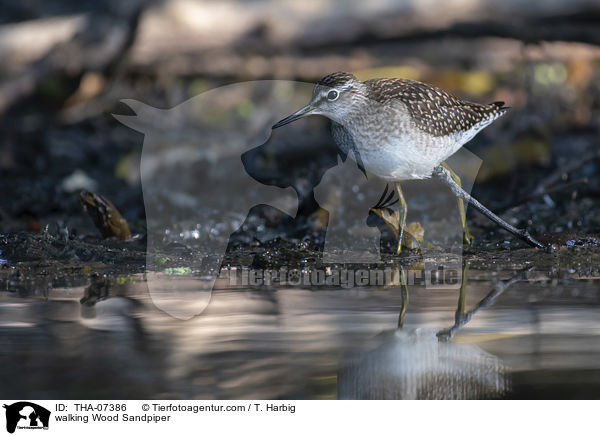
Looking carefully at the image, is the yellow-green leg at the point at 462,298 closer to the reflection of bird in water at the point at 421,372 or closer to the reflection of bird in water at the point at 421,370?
the reflection of bird in water at the point at 421,370

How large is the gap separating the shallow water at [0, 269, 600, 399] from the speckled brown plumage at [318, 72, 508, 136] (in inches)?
45.7

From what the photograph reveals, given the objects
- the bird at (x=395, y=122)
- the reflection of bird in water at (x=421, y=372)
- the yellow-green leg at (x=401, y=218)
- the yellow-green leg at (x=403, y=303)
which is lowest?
the reflection of bird in water at (x=421, y=372)

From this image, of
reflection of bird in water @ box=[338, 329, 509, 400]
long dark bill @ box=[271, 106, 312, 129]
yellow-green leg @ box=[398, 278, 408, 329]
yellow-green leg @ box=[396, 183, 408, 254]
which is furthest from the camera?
yellow-green leg @ box=[396, 183, 408, 254]

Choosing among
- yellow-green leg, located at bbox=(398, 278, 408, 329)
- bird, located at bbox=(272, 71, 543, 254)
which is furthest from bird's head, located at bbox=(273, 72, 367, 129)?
yellow-green leg, located at bbox=(398, 278, 408, 329)

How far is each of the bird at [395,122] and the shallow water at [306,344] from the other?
910 millimetres

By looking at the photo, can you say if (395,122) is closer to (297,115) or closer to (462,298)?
(297,115)

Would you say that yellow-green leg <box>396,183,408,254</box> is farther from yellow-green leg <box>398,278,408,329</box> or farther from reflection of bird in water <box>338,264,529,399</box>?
reflection of bird in water <box>338,264,529,399</box>

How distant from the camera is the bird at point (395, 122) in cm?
493

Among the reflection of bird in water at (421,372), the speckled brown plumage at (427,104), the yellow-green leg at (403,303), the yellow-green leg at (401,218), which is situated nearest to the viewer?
the reflection of bird in water at (421,372)

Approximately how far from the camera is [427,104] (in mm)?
5078

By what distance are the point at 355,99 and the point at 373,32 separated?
3.64 meters

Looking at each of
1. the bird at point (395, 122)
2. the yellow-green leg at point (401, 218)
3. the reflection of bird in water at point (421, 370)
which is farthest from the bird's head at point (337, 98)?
the reflection of bird in water at point (421, 370)

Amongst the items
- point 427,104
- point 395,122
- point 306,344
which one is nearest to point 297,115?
point 395,122

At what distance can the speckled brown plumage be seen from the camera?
16.5 feet
